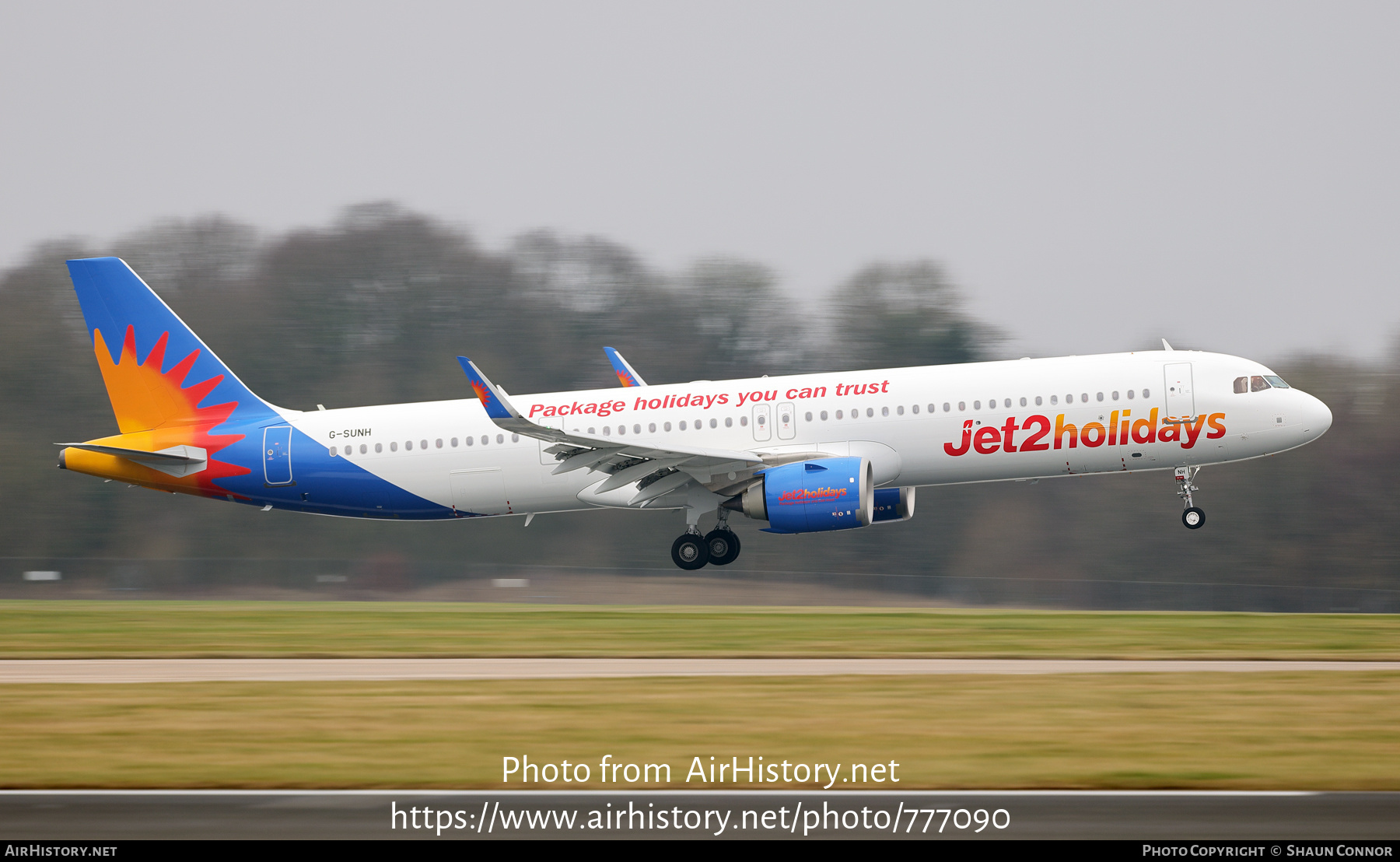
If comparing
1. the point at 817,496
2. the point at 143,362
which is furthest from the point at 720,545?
the point at 143,362

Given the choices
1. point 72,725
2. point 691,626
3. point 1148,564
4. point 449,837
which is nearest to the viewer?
point 449,837

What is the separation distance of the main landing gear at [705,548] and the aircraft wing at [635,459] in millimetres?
1185

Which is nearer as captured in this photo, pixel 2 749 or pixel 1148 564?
pixel 2 749

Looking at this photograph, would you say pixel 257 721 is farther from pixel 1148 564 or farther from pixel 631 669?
pixel 1148 564

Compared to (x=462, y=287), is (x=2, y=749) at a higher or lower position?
lower

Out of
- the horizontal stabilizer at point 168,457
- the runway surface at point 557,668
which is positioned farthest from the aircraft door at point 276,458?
the runway surface at point 557,668

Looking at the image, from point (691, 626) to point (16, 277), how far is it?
154ft

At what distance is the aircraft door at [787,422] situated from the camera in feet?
89.0

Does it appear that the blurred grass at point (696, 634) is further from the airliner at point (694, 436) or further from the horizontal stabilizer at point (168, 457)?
the horizontal stabilizer at point (168, 457)

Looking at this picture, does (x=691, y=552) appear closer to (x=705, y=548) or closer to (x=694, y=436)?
(x=705, y=548)

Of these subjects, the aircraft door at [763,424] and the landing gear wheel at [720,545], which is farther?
the landing gear wheel at [720,545]

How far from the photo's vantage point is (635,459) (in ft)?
87.2

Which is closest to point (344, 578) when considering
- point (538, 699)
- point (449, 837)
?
point (538, 699)

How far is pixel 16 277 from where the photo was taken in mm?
60438
